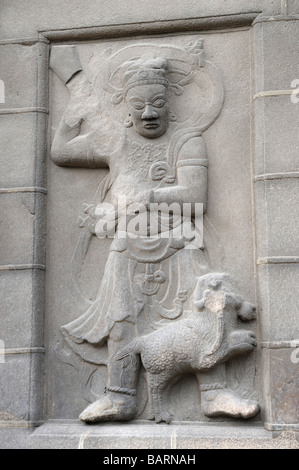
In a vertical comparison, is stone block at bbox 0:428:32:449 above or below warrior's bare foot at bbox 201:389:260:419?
below

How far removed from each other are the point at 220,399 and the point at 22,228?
184 cm

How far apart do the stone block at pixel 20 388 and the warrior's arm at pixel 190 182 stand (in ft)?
4.72

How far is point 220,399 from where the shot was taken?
435 centimetres

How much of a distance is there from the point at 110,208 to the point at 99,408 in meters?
1.40

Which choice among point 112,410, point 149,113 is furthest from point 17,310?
point 149,113

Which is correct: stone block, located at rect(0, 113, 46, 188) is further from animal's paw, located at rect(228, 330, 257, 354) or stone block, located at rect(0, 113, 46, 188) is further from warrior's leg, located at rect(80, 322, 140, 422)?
animal's paw, located at rect(228, 330, 257, 354)

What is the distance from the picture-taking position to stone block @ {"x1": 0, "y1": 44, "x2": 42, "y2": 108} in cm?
494

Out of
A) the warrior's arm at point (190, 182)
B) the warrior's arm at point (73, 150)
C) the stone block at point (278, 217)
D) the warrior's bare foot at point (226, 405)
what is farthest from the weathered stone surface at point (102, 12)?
the warrior's bare foot at point (226, 405)

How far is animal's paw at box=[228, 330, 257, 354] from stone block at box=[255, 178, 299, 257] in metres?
0.55

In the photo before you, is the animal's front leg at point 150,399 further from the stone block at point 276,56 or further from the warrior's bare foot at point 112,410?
the stone block at point 276,56

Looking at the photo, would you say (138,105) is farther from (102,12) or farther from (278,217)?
(278,217)

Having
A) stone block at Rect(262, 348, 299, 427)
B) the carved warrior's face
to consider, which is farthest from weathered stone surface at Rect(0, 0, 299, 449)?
the carved warrior's face

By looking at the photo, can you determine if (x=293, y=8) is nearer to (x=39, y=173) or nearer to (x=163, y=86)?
(x=163, y=86)

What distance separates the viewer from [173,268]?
463 cm
